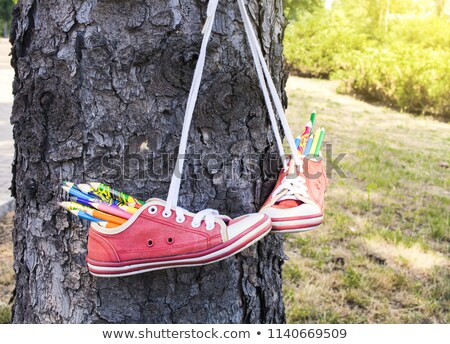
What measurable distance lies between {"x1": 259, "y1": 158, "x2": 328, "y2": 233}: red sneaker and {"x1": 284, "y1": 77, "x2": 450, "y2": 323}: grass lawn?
4.02ft

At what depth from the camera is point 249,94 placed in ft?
5.03

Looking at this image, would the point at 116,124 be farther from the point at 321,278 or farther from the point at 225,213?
the point at 321,278

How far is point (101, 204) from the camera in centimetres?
140

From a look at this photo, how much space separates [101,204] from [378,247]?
2.42 meters

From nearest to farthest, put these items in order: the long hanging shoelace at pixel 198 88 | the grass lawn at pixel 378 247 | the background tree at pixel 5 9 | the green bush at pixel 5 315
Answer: the long hanging shoelace at pixel 198 88 < the green bush at pixel 5 315 < the grass lawn at pixel 378 247 < the background tree at pixel 5 9

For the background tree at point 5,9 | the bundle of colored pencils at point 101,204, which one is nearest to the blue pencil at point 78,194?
the bundle of colored pencils at point 101,204

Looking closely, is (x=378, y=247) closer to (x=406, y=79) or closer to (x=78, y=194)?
(x=78, y=194)

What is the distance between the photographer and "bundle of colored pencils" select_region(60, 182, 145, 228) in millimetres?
1386

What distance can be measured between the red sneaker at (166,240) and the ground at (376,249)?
1.14m

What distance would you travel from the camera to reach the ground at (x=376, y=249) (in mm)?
2711

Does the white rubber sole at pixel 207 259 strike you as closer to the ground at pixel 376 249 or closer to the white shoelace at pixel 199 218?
the white shoelace at pixel 199 218

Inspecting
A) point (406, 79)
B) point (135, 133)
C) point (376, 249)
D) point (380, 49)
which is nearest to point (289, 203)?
point (135, 133)
